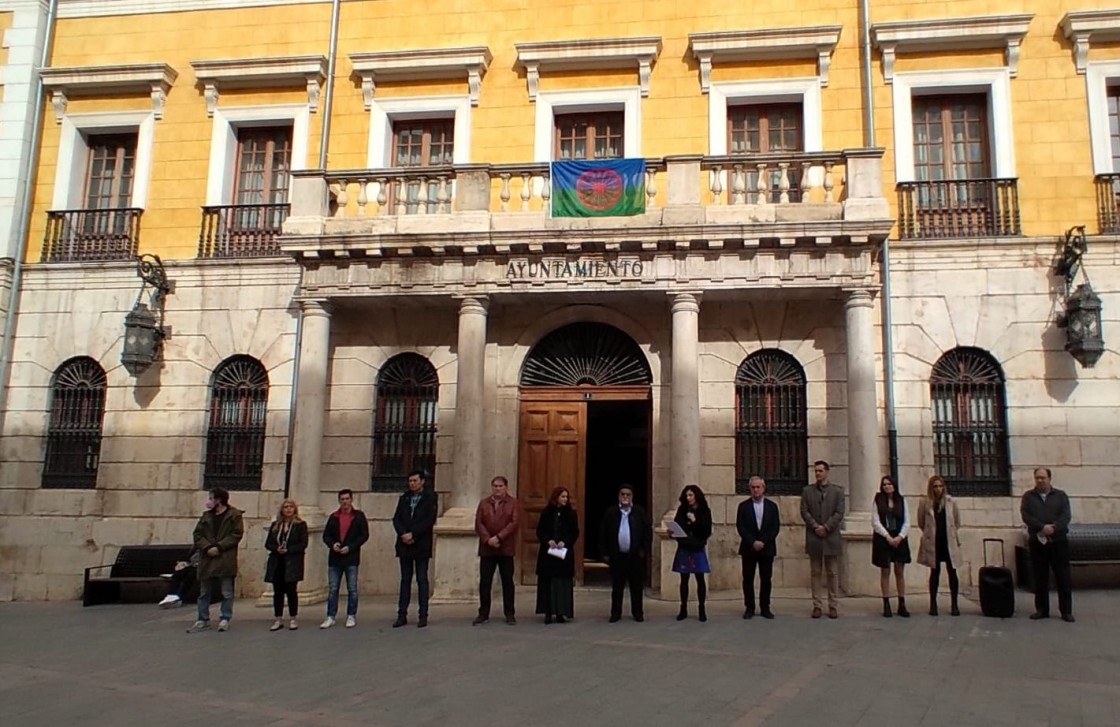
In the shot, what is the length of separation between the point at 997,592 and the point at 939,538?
0.85 meters

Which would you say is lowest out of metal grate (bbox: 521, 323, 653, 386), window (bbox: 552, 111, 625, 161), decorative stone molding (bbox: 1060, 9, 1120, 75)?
metal grate (bbox: 521, 323, 653, 386)

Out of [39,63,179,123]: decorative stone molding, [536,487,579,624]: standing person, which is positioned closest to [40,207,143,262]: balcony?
[39,63,179,123]: decorative stone molding

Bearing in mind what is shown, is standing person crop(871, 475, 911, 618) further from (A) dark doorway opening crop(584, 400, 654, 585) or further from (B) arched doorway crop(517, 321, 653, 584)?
(A) dark doorway opening crop(584, 400, 654, 585)

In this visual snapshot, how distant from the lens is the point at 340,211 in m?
13.8

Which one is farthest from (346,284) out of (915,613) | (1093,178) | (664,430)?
(1093,178)

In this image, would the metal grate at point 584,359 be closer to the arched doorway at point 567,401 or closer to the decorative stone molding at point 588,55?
the arched doorway at point 567,401

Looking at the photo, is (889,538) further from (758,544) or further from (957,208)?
(957,208)

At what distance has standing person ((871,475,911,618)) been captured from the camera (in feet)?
33.5

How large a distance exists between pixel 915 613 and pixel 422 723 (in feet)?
22.8

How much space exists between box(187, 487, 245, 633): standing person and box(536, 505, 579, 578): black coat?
3.73m

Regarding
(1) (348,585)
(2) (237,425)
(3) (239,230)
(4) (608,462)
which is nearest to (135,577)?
(2) (237,425)

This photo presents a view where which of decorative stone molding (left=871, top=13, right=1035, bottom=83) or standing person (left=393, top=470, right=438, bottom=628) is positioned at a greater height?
decorative stone molding (left=871, top=13, right=1035, bottom=83)

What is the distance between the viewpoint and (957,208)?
13398mm

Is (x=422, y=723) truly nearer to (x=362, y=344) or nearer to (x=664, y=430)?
(x=664, y=430)
